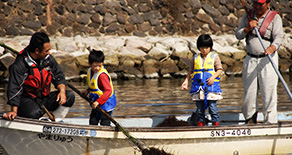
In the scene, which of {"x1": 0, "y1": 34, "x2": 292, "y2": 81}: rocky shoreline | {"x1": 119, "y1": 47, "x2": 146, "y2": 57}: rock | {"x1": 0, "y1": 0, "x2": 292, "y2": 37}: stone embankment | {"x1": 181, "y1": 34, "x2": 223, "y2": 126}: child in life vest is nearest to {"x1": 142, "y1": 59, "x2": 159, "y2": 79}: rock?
{"x1": 0, "y1": 34, "x2": 292, "y2": 81}: rocky shoreline

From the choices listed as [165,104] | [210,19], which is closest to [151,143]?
[165,104]

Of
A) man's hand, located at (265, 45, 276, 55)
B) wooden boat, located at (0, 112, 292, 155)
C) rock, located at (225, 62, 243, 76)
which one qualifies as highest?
man's hand, located at (265, 45, 276, 55)

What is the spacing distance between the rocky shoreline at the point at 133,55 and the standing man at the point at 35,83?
1133cm

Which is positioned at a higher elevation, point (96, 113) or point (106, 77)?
point (106, 77)

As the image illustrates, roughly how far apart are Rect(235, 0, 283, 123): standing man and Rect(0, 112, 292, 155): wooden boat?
1.57 ft

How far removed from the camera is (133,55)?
60.2 ft

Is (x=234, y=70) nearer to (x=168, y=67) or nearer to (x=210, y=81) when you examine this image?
(x=168, y=67)

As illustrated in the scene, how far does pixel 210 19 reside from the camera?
2245 centimetres

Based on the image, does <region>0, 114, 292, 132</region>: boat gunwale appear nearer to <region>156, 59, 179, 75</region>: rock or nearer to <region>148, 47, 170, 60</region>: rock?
<region>156, 59, 179, 75</region>: rock

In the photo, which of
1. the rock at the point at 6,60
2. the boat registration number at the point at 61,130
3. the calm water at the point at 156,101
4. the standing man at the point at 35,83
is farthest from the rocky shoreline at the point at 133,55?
the boat registration number at the point at 61,130

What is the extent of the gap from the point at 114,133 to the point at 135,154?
45 cm

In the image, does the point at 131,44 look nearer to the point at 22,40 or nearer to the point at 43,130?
the point at 22,40

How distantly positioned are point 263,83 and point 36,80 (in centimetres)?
326

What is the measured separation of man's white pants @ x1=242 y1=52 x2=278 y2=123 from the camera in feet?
19.3
